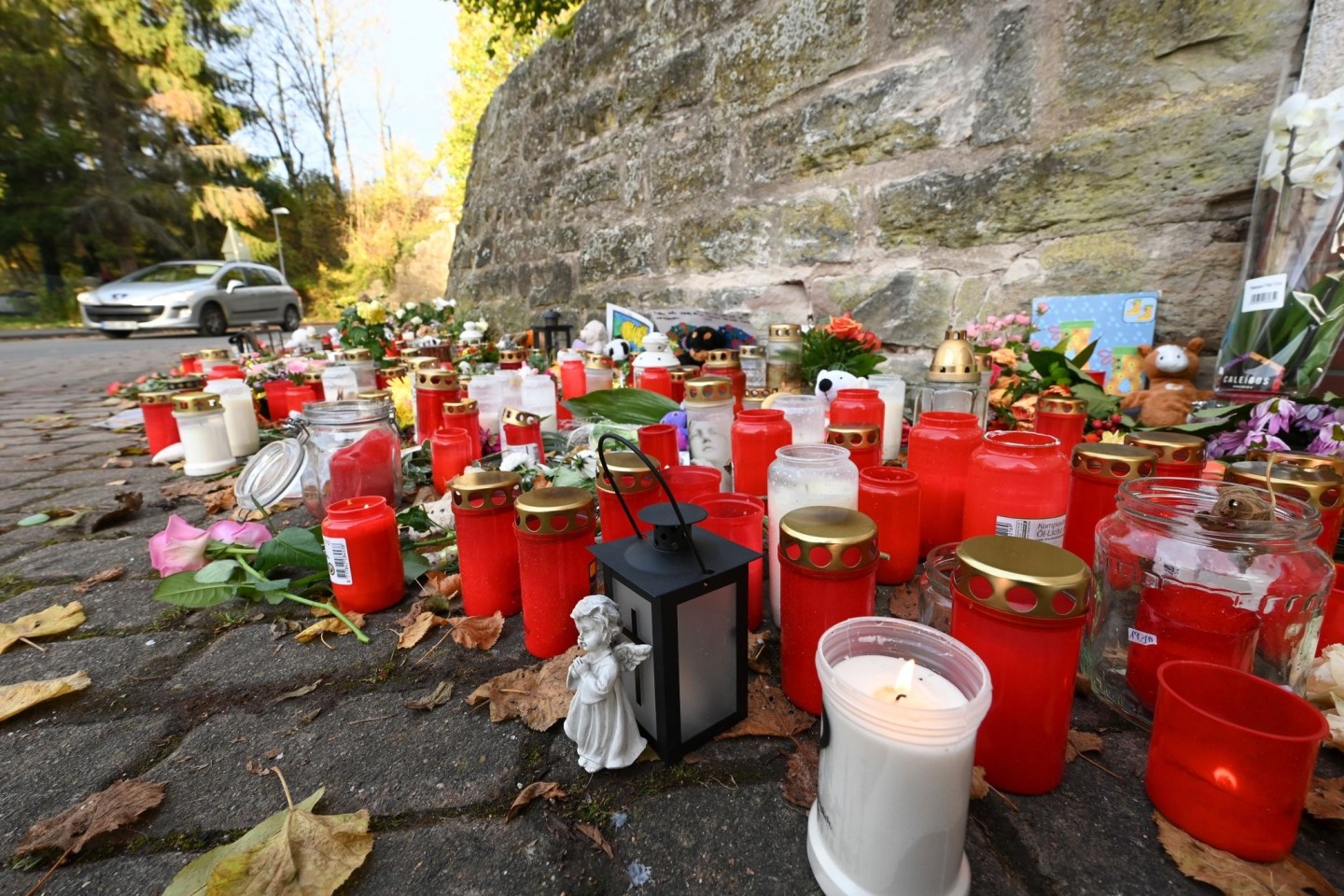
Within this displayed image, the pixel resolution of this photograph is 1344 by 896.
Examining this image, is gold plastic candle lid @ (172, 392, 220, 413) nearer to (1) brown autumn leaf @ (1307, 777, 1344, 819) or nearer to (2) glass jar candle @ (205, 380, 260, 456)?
(2) glass jar candle @ (205, 380, 260, 456)

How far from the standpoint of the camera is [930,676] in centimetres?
63

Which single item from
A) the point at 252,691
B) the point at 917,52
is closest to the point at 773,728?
the point at 252,691

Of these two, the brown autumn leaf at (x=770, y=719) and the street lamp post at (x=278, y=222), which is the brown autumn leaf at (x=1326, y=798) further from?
the street lamp post at (x=278, y=222)

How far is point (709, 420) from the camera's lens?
1.54m

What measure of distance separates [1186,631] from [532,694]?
3.02ft

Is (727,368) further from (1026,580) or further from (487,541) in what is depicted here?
(1026,580)

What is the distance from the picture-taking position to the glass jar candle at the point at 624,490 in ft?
3.48

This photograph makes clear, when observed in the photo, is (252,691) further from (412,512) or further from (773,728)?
(773,728)

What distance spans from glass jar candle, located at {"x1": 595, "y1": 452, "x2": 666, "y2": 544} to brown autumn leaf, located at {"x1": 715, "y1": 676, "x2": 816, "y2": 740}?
339 mm

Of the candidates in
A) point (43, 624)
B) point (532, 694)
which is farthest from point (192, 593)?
point (532, 694)

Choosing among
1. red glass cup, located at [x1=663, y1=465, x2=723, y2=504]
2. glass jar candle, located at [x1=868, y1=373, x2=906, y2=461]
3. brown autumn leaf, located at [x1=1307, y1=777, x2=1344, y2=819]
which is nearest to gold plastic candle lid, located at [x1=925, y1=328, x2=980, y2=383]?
glass jar candle, located at [x1=868, y1=373, x2=906, y2=461]

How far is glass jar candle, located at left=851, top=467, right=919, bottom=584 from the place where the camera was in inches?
43.6

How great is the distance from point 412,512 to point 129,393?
4041mm

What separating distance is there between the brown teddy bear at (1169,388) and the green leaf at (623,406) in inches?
53.0
